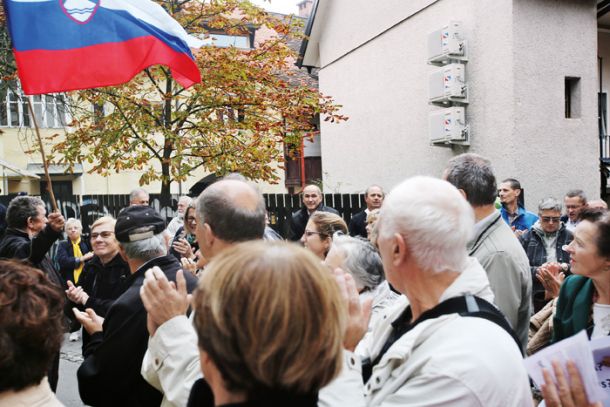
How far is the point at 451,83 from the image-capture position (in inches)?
406

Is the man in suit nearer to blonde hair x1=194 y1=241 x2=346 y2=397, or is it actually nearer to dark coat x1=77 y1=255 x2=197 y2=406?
dark coat x1=77 y1=255 x2=197 y2=406

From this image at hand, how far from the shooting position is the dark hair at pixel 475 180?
3.34m

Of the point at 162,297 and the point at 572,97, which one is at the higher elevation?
the point at 572,97

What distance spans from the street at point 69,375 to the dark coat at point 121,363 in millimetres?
3107

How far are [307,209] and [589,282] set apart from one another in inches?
221

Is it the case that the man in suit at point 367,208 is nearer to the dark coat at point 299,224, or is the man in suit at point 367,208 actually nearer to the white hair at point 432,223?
the dark coat at point 299,224

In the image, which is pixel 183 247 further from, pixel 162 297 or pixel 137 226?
pixel 162 297

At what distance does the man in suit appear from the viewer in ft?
26.3

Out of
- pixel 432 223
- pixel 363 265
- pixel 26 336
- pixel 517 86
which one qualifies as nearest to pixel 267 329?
pixel 432 223

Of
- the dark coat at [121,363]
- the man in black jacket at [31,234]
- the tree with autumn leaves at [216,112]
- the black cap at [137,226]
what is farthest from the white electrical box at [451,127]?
the dark coat at [121,363]

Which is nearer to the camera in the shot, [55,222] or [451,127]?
[55,222]

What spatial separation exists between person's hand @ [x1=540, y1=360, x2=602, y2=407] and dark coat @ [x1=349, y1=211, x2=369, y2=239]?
6462 millimetres

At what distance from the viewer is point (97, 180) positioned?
23.2m

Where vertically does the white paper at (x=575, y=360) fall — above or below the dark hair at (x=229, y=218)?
below
